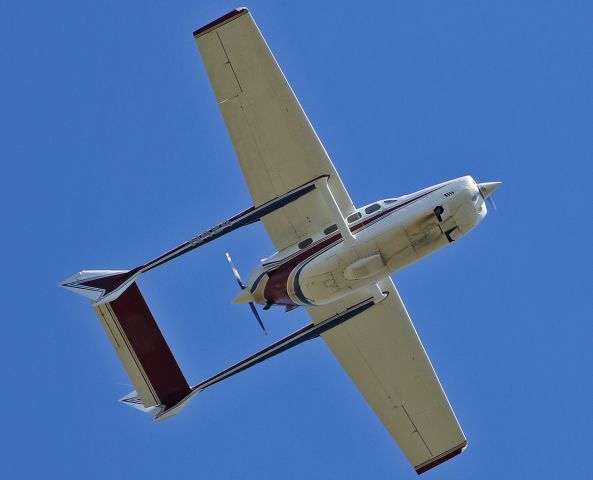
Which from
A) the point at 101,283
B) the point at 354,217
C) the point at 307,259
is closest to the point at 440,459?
the point at 307,259

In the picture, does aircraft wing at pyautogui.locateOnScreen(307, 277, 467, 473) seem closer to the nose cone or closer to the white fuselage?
the white fuselage

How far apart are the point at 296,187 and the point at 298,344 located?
17.3ft

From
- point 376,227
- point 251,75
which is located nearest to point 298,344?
point 376,227

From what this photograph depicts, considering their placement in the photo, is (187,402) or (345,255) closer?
(345,255)

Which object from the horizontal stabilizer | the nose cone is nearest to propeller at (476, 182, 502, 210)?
the nose cone

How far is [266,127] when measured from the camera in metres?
37.0

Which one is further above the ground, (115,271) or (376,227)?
(115,271)

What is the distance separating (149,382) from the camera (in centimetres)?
3944

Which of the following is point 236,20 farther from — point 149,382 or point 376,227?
point 149,382

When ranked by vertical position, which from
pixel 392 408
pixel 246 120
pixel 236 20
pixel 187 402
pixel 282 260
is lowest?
pixel 392 408

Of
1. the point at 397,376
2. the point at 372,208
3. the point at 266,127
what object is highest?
the point at 266,127

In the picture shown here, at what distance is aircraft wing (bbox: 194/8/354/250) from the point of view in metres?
36.4

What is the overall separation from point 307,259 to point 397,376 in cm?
578

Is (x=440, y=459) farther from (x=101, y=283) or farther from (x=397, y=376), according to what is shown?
(x=101, y=283)
